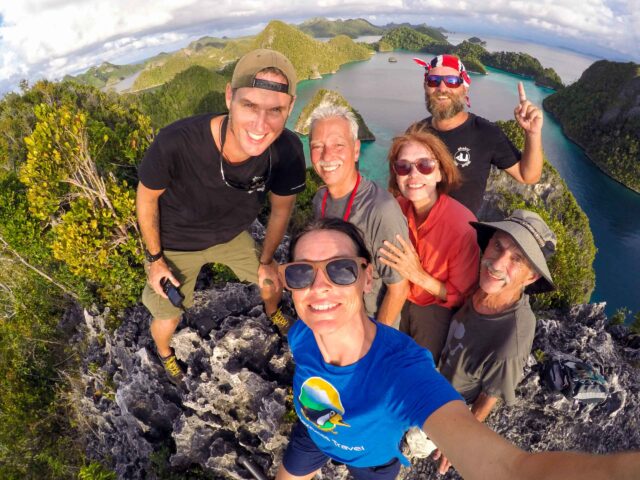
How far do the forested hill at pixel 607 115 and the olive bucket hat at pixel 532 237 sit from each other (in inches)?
2471

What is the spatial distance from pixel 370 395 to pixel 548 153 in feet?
214

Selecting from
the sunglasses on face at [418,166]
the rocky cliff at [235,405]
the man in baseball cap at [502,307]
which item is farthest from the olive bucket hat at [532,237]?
the rocky cliff at [235,405]

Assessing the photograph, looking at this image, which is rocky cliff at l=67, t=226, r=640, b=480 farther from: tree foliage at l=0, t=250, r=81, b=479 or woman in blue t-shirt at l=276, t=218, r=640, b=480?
tree foliage at l=0, t=250, r=81, b=479

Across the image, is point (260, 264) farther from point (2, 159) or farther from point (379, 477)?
point (2, 159)

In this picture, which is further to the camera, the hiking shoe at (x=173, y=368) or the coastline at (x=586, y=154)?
the coastline at (x=586, y=154)

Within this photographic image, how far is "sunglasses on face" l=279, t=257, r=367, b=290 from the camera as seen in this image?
93.1 inches

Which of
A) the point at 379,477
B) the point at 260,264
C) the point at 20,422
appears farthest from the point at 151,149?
the point at 20,422

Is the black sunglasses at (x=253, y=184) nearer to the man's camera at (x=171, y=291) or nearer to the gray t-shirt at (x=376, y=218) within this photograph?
the gray t-shirt at (x=376, y=218)

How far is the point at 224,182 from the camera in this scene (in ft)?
11.7

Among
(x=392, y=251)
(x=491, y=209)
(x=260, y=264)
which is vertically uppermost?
(x=392, y=251)

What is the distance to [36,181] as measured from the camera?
7.01m

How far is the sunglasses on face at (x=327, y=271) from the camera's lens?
2.37 metres

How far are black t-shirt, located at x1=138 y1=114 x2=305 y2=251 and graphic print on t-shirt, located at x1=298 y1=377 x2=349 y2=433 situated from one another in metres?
2.23

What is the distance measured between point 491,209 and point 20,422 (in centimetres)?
2392
